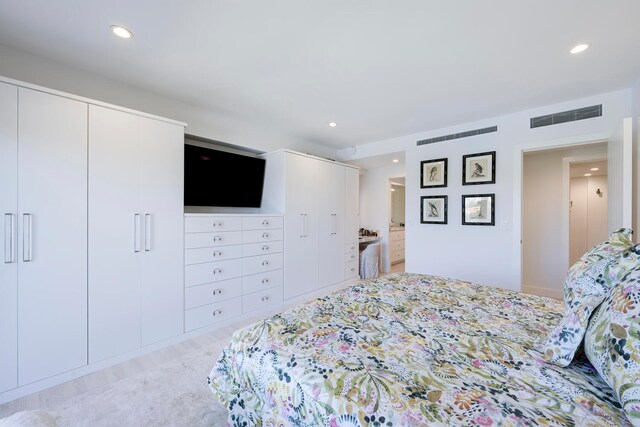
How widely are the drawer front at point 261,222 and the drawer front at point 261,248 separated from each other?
21 cm

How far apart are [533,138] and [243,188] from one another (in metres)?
3.63

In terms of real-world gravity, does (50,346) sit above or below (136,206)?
below

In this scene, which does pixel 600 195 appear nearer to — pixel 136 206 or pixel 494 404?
pixel 494 404

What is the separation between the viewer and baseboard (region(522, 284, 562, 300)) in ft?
12.6

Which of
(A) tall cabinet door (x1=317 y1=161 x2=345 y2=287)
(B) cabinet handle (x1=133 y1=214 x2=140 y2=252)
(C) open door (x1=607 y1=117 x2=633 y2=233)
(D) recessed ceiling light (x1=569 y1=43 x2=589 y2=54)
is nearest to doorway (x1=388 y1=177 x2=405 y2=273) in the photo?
(A) tall cabinet door (x1=317 y1=161 x2=345 y2=287)

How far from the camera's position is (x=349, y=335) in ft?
4.33

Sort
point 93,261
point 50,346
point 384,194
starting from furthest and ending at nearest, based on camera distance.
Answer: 1. point 384,194
2. point 93,261
3. point 50,346

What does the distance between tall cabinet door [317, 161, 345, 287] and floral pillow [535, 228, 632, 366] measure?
3086 mm

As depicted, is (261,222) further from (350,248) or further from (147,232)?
(350,248)

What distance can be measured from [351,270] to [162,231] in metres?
3.14

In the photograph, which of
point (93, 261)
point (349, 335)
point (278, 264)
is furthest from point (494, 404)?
point (278, 264)

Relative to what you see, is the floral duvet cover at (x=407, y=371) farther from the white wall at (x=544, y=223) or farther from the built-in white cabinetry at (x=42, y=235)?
the white wall at (x=544, y=223)

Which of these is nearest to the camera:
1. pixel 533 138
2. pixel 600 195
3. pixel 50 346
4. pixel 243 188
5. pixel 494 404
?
pixel 494 404

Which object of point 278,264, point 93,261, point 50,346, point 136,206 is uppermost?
point 136,206
